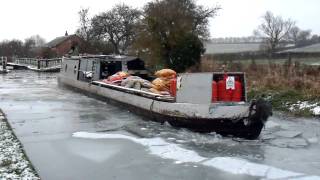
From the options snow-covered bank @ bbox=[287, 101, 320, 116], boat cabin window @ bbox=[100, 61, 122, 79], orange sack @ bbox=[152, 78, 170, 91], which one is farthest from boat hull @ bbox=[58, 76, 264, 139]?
boat cabin window @ bbox=[100, 61, 122, 79]

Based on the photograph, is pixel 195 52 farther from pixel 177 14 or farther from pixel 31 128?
pixel 31 128

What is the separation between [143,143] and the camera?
36.9 feet

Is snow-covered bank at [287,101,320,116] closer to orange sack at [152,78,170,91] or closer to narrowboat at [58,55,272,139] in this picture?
narrowboat at [58,55,272,139]

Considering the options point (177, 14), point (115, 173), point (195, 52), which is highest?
point (177, 14)

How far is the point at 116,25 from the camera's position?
5584 centimetres

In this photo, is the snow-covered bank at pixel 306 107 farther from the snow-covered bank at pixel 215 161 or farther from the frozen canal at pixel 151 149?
the snow-covered bank at pixel 215 161

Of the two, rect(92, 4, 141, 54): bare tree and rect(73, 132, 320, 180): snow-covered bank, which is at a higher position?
rect(92, 4, 141, 54): bare tree

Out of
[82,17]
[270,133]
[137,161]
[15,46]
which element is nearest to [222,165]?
[137,161]

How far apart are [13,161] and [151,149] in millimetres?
2940

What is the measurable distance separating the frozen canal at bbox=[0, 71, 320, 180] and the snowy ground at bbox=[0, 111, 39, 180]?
0.28 m

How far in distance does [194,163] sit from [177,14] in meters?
19.1

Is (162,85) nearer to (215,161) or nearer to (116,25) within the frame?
(215,161)

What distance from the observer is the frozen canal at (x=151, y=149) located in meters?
8.77

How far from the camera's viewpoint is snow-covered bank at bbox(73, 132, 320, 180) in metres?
8.57
